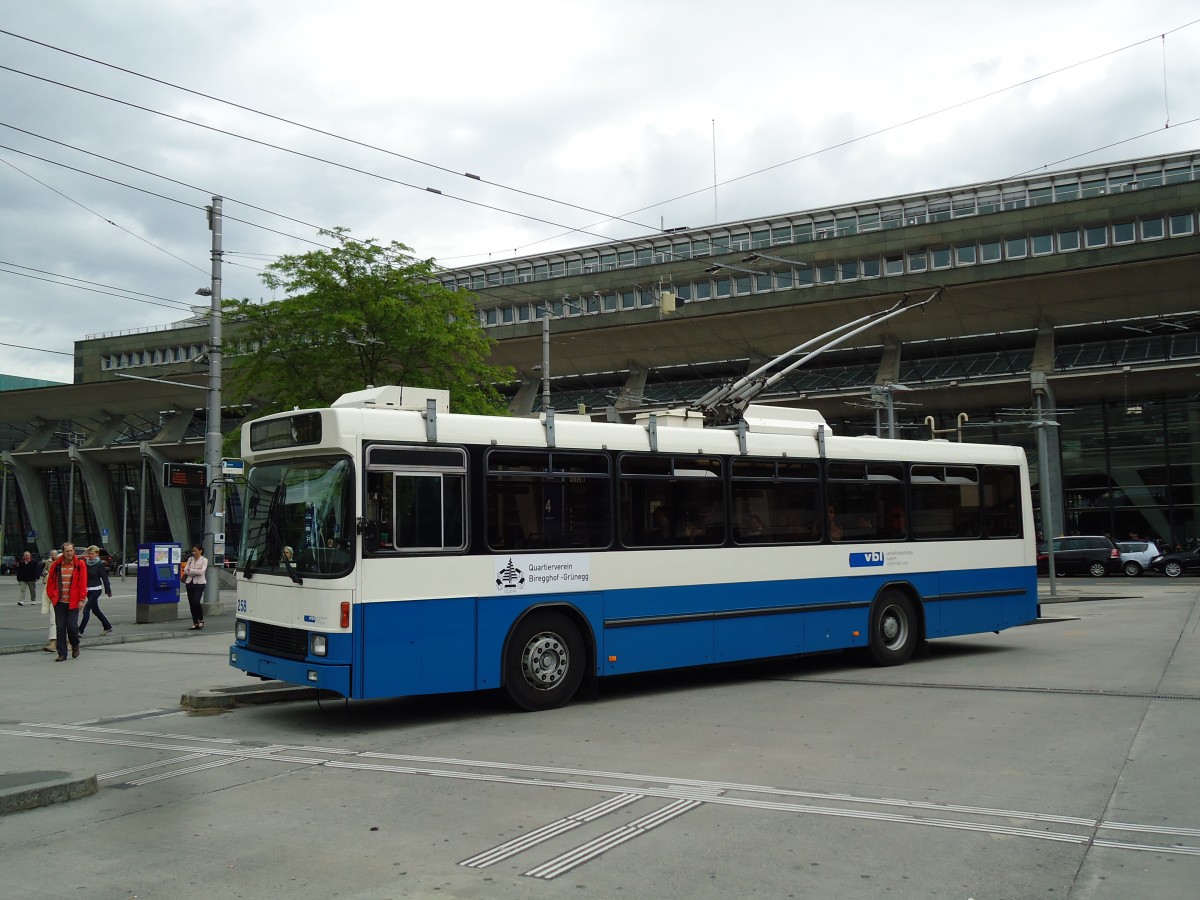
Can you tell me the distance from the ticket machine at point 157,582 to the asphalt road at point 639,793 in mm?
10939

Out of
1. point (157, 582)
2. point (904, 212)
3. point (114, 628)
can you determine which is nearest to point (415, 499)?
point (114, 628)

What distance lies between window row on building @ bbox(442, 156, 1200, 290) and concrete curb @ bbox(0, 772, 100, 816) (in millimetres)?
40136

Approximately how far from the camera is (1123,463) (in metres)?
45.2

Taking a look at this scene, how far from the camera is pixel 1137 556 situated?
4084 cm

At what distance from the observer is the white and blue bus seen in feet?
31.6

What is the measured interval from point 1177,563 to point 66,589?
1496 inches

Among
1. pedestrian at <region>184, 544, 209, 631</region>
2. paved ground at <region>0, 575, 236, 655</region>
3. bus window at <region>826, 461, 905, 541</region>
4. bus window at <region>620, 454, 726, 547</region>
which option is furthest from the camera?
pedestrian at <region>184, 544, 209, 631</region>

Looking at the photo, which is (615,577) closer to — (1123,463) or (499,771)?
(499,771)

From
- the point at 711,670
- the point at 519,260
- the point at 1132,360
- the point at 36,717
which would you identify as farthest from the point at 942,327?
the point at 36,717

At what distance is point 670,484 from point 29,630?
1687cm

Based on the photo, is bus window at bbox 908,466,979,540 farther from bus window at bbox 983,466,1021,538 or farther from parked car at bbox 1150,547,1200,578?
parked car at bbox 1150,547,1200,578

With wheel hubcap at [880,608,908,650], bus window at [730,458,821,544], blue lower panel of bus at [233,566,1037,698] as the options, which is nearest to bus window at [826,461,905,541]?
bus window at [730,458,821,544]

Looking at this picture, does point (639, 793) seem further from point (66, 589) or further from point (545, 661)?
point (66, 589)


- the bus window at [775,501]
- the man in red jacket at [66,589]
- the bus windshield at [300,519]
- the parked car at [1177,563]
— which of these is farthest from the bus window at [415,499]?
the parked car at [1177,563]
